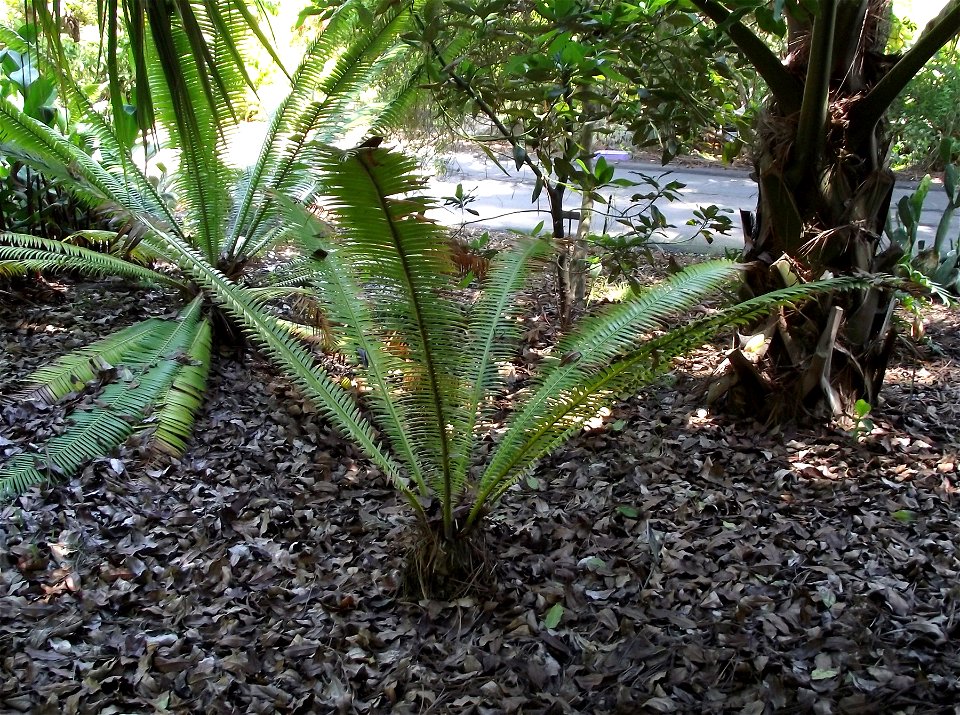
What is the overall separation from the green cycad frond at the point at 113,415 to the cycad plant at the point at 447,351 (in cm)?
86

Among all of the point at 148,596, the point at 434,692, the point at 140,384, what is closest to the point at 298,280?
the point at 140,384

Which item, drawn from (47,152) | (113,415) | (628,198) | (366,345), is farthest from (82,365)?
(628,198)

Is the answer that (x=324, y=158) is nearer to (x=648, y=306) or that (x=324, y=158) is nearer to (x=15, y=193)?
(x=648, y=306)

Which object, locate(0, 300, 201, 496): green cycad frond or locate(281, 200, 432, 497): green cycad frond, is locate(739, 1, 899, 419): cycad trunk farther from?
locate(0, 300, 201, 496): green cycad frond

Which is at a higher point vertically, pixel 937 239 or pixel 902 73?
pixel 902 73

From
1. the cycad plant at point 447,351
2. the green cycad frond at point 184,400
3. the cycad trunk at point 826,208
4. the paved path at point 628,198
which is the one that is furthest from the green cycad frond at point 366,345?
the paved path at point 628,198

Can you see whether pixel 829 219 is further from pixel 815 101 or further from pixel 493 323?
pixel 493 323

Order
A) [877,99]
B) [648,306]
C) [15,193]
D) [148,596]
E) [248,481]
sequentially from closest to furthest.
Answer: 1. [148,596]
2. [648,306]
3. [877,99]
4. [248,481]
5. [15,193]

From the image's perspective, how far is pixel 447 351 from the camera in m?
2.27

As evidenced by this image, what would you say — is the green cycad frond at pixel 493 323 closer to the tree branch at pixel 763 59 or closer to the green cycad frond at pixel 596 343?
the green cycad frond at pixel 596 343

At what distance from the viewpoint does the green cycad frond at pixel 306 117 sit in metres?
4.06

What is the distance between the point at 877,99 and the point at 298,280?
8.99 ft

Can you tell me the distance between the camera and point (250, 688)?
2094 millimetres

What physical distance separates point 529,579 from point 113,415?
69.0 inches
